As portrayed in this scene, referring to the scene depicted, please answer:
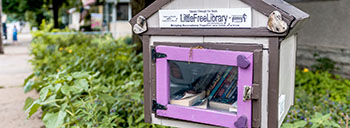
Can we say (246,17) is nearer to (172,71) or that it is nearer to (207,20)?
(207,20)

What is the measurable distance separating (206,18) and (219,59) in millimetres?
225

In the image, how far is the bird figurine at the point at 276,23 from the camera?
1.52m

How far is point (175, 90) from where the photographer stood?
2.14 meters

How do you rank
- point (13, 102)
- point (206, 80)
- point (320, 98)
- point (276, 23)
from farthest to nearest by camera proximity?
point (13, 102)
point (320, 98)
point (206, 80)
point (276, 23)

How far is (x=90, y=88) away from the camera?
9.75 ft

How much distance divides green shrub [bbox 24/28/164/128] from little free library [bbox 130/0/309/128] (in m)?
0.81

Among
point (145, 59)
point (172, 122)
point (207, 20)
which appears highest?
point (207, 20)

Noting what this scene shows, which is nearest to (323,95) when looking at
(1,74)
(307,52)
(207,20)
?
→ (307,52)

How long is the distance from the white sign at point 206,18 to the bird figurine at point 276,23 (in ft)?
0.36

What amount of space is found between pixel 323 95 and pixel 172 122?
3.01 m

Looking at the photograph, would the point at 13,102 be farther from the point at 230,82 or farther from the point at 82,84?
the point at 230,82

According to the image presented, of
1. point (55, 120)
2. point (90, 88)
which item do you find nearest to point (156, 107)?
point (55, 120)

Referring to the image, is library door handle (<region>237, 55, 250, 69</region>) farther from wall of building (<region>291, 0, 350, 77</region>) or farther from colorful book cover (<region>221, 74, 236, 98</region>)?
Answer: wall of building (<region>291, 0, 350, 77</region>)

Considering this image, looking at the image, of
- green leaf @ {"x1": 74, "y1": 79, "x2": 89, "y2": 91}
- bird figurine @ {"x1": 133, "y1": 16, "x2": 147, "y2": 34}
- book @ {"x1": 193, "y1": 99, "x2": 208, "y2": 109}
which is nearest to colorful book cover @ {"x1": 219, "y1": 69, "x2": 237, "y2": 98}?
book @ {"x1": 193, "y1": 99, "x2": 208, "y2": 109}
